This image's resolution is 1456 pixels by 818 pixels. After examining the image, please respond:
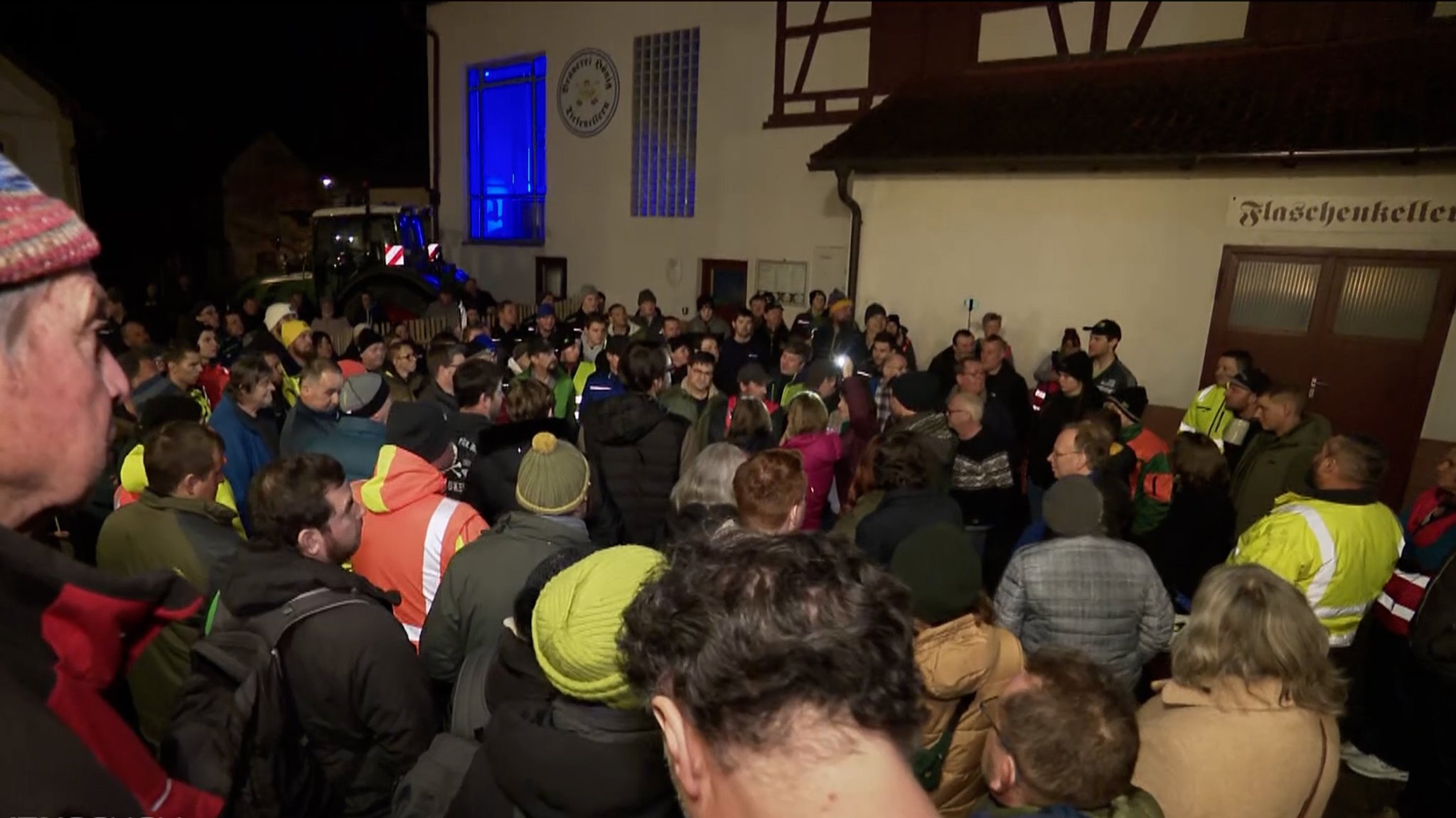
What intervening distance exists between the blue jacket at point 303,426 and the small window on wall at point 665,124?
1078 centimetres

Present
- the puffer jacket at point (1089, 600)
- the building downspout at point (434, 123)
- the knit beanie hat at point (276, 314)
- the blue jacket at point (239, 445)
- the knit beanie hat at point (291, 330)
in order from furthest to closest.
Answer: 1. the building downspout at point (434, 123)
2. the knit beanie hat at point (276, 314)
3. the knit beanie hat at point (291, 330)
4. the blue jacket at point (239, 445)
5. the puffer jacket at point (1089, 600)

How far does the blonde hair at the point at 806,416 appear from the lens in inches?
186

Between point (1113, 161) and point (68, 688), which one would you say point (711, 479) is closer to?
point (68, 688)

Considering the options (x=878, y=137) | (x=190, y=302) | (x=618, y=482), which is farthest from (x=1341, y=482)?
(x=190, y=302)

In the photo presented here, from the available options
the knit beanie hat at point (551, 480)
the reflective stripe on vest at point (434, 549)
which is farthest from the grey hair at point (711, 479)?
the reflective stripe on vest at point (434, 549)

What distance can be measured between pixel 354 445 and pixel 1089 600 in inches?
140

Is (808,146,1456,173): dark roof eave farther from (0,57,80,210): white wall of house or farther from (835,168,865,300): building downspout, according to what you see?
(0,57,80,210): white wall of house

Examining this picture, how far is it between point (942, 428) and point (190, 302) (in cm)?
1400

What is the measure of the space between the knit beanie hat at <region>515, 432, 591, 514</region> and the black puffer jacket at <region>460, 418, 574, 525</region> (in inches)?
40.5

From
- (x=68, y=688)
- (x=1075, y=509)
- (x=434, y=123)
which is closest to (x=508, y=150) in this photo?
(x=434, y=123)

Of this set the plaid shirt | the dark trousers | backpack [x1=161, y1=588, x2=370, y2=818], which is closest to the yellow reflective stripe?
backpack [x1=161, y1=588, x2=370, y2=818]

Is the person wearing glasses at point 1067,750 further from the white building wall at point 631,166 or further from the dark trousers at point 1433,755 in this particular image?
the white building wall at point 631,166

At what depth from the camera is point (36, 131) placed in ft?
50.1

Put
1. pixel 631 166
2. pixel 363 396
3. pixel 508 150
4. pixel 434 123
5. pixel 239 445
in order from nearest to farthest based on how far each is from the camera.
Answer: pixel 363 396, pixel 239 445, pixel 631 166, pixel 508 150, pixel 434 123
